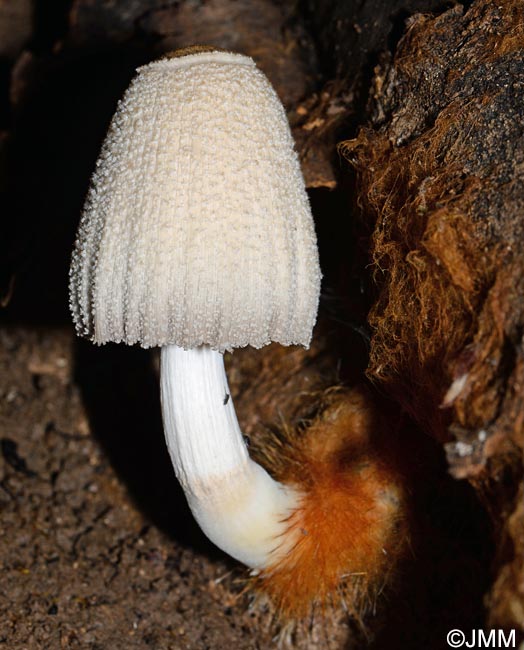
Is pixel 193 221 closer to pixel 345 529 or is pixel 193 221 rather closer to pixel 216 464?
pixel 216 464

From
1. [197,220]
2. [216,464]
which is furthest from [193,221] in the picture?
[216,464]

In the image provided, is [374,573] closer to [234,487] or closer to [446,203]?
[234,487]

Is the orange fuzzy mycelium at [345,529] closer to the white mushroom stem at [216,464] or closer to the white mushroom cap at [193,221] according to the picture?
the white mushroom stem at [216,464]

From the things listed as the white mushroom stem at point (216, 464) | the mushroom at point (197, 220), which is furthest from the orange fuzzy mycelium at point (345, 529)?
the mushroom at point (197, 220)

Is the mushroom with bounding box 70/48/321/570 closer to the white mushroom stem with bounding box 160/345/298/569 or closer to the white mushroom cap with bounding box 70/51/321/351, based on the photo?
the white mushroom cap with bounding box 70/51/321/351

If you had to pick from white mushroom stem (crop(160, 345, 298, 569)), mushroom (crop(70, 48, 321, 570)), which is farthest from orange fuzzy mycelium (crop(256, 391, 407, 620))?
mushroom (crop(70, 48, 321, 570))

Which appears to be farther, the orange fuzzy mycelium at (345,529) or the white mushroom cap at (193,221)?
the orange fuzzy mycelium at (345,529)

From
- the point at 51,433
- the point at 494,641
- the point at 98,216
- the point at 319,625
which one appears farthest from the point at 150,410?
the point at 494,641
